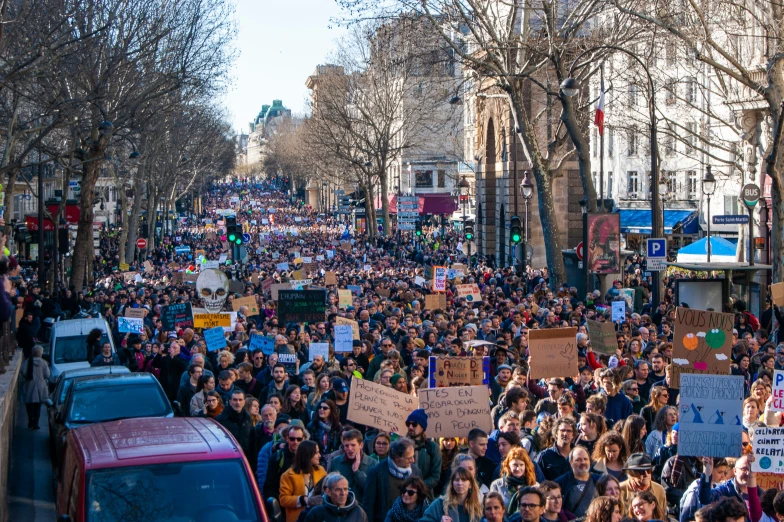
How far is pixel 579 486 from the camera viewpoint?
7.54 meters

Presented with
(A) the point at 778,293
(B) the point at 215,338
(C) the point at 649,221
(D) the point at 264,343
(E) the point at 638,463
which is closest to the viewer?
(E) the point at 638,463

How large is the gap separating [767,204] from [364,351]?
1834 cm

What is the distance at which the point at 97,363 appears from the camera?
54.8ft

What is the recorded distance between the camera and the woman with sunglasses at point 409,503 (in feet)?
23.2

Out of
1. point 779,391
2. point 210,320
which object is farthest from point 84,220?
point 779,391

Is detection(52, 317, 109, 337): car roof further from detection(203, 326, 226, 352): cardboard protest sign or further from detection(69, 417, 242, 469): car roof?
detection(69, 417, 242, 469): car roof

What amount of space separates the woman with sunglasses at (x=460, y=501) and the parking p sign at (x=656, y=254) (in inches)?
592

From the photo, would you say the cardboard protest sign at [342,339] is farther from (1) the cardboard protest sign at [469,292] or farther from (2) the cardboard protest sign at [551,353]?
(1) the cardboard protest sign at [469,292]

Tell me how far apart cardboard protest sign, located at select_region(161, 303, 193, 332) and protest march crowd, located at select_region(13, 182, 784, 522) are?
0.04 metres

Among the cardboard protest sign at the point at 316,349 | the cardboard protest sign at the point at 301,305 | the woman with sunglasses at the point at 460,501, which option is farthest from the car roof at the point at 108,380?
the woman with sunglasses at the point at 460,501

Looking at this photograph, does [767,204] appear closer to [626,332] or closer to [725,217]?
[725,217]

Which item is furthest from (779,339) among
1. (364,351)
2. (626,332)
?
(364,351)

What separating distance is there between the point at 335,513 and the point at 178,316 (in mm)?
12118

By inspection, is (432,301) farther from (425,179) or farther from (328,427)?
(425,179)
